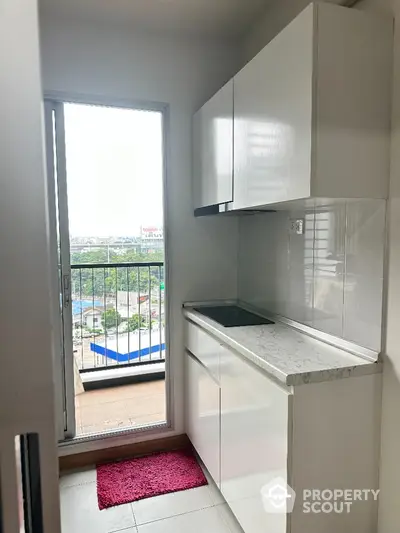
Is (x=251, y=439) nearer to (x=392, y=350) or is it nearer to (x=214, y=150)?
(x=392, y=350)

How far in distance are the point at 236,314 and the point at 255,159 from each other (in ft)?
3.29

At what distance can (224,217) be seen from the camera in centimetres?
252

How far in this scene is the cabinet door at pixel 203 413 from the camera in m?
1.92

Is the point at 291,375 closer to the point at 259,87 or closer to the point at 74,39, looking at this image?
the point at 259,87

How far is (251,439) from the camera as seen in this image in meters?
1.53

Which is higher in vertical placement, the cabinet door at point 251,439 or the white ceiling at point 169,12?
the white ceiling at point 169,12

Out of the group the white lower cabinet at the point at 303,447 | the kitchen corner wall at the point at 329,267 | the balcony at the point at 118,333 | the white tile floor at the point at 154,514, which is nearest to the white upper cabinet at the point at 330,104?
the kitchen corner wall at the point at 329,267

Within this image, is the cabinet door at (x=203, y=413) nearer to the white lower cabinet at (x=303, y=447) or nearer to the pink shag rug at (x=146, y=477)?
the pink shag rug at (x=146, y=477)

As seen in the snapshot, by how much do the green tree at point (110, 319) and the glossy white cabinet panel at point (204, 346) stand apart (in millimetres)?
1447

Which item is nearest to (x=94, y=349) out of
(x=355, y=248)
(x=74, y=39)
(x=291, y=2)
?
(x=74, y=39)

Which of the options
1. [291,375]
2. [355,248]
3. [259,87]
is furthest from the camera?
[259,87]

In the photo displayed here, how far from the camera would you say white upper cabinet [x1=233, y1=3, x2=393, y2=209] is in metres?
1.24

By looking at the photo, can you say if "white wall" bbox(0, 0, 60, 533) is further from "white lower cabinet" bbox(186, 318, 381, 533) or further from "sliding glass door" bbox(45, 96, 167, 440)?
"sliding glass door" bbox(45, 96, 167, 440)

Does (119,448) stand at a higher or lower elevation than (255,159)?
lower
